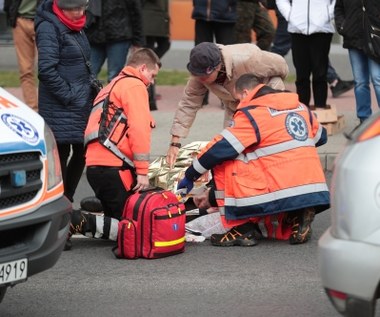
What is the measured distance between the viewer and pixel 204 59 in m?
7.95

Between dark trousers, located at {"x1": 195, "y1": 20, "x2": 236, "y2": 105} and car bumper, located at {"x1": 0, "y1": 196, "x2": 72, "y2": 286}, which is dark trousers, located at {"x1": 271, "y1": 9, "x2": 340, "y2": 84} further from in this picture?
car bumper, located at {"x1": 0, "y1": 196, "x2": 72, "y2": 286}

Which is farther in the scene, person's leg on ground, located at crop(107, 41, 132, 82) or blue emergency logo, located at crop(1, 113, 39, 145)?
person's leg on ground, located at crop(107, 41, 132, 82)

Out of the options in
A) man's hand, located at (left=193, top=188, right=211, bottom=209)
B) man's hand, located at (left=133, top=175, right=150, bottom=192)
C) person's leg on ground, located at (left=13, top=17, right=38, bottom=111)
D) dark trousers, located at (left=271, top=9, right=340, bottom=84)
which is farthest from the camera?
dark trousers, located at (left=271, top=9, right=340, bottom=84)

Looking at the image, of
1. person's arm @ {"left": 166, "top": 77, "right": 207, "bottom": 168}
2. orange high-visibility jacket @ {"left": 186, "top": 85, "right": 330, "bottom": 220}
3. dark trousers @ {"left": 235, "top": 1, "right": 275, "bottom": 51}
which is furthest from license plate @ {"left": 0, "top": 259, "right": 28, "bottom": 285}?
dark trousers @ {"left": 235, "top": 1, "right": 275, "bottom": 51}

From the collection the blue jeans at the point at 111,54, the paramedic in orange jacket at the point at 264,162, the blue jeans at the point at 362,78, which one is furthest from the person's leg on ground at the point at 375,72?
the paramedic in orange jacket at the point at 264,162

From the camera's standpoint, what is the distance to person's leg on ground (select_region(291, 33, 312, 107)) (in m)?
11.3

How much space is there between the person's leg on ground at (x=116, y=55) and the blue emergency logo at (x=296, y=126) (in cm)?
410

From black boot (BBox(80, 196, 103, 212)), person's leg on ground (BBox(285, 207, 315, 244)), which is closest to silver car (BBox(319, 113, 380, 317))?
person's leg on ground (BBox(285, 207, 315, 244))

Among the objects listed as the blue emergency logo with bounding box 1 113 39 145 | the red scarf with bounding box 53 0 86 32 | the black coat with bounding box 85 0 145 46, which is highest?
the blue emergency logo with bounding box 1 113 39 145

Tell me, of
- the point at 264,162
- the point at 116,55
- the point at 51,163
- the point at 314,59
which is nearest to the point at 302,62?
the point at 314,59

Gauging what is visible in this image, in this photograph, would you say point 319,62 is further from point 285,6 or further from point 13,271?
point 13,271

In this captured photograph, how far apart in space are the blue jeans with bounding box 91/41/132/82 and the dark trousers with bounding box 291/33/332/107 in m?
1.68

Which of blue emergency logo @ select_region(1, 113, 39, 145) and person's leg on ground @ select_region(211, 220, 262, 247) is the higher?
blue emergency logo @ select_region(1, 113, 39, 145)

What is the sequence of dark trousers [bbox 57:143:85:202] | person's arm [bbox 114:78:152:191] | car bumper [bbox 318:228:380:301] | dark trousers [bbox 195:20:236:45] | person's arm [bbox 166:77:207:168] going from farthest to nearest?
dark trousers [bbox 195:20:236:45], person's arm [bbox 166:77:207:168], dark trousers [bbox 57:143:85:202], person's arm [bbox 114:78:152:191], car bumper [bbox 318:228:380:301]
